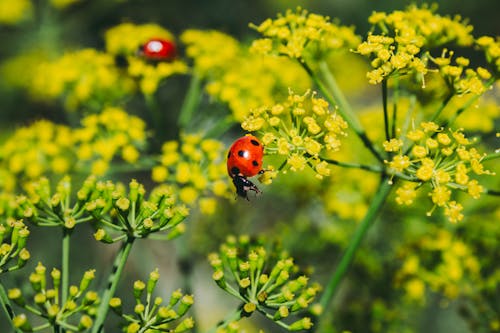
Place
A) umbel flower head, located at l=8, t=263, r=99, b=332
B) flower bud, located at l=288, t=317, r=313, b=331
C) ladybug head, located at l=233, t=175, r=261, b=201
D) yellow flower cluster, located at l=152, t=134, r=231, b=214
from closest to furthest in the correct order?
umbel flower head, located at l=8, t=263, r=99, b=332, flower bud, located at l=288, t=317, r=313, b=331, ladybug head, located at l=233, t=175, r=261, b=201, yellow flower cluster, located at l=152, t=134, r=231, b=214

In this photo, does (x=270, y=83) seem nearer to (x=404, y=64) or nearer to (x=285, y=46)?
(x=285, y=46)

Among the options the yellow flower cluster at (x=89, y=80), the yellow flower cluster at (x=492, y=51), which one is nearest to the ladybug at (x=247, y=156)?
the yellow flower cluster at (x=492, y=51)

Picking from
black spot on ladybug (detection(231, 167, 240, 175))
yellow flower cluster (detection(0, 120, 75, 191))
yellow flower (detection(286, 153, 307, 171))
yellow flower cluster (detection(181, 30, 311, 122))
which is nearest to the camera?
yellow flower (detection(286, 153, 307, 171))

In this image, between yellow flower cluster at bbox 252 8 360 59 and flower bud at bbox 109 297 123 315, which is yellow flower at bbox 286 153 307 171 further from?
flower bud at bbox 109 297 123 315

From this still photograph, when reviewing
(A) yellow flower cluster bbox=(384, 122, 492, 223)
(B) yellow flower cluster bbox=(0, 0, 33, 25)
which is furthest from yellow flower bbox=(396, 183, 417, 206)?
(B) yellow flower cluster bbox=(0, 0, 33, 25)

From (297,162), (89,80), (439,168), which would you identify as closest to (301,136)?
(297,162)

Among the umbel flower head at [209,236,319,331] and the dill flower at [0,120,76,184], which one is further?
the dill flower at [0,120,76,184]
